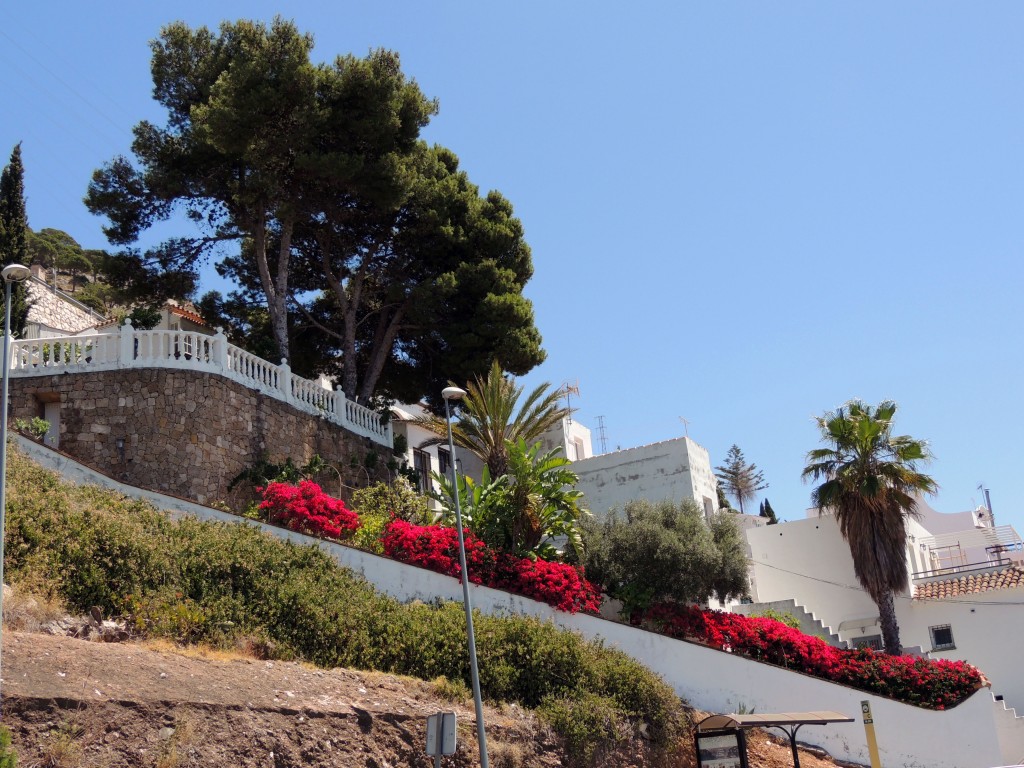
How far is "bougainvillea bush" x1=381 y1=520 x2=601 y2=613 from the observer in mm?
21906

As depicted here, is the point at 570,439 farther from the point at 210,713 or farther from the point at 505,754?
the point at 210,713

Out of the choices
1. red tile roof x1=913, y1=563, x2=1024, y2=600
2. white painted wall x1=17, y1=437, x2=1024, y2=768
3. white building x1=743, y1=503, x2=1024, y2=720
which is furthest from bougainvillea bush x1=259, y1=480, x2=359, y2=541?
red tile roof x1=913, y1=563, x2=1024, y2=600

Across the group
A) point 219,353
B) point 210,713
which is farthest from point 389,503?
point 210,713

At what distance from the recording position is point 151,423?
23.2 metres

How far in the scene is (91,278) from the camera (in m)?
74.7

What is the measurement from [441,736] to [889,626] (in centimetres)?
1637

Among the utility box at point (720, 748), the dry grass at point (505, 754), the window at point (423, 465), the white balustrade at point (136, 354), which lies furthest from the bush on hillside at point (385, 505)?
the utility box at point (720, 748)

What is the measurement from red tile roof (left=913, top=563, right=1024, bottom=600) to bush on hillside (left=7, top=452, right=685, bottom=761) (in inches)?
519

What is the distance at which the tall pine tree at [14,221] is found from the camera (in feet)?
103

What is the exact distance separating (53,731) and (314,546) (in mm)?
8551

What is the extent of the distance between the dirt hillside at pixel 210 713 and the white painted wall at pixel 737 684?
14.1 feet

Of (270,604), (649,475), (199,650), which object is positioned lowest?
(199,650)

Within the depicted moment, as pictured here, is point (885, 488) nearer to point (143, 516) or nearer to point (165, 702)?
point (143, 516)

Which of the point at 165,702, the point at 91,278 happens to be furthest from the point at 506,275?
the point at 91,278
